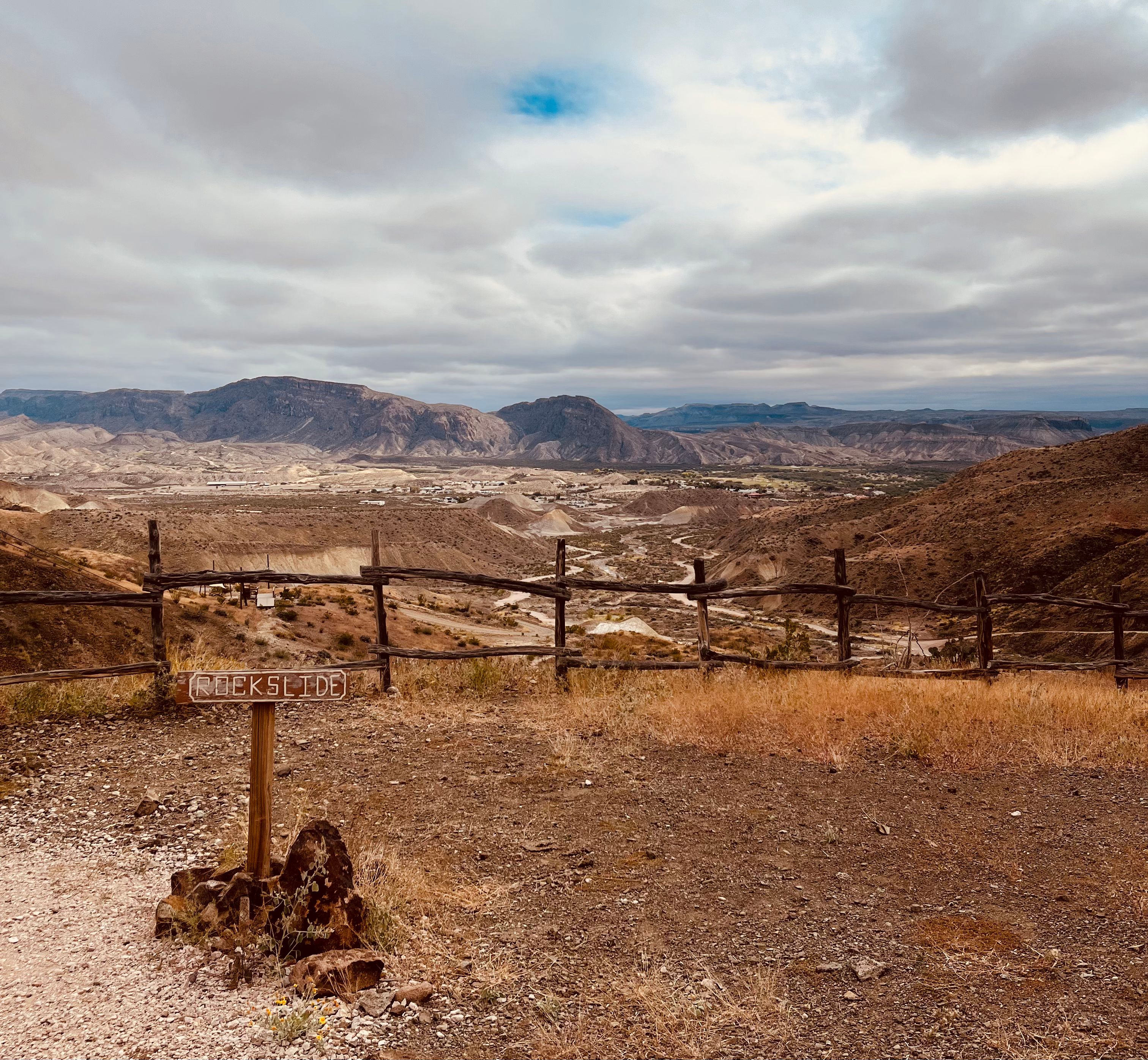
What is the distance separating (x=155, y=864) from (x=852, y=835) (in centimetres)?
515

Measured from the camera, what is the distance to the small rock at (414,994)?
4.12m

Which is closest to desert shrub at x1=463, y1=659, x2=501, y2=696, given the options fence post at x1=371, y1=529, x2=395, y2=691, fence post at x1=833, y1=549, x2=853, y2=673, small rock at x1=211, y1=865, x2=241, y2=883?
fence post at x1=371, y1=529, x2=395, y2=691

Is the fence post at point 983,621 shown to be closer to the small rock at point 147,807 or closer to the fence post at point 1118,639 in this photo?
the fence post at point 1118,639

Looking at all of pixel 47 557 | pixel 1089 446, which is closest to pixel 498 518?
pixel 1089 446

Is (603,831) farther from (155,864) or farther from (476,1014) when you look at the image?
(155,864)

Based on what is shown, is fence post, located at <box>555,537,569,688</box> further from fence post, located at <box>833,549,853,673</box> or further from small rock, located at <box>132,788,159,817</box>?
small rock, located at <box>132,788,159,817</box>

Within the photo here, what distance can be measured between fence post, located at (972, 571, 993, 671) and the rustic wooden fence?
0.02 m

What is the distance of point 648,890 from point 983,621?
8.38 m

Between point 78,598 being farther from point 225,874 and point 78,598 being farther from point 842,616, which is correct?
point 842,616

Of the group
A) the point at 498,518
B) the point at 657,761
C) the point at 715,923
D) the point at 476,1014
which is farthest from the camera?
the point at 498,518

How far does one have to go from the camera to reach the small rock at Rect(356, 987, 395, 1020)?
13.2ft

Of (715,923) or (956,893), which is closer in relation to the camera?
(715,923)

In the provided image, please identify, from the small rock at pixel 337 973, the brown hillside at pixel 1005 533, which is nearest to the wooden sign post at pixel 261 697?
the small rock at pixel 337 973

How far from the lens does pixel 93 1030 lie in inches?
151
